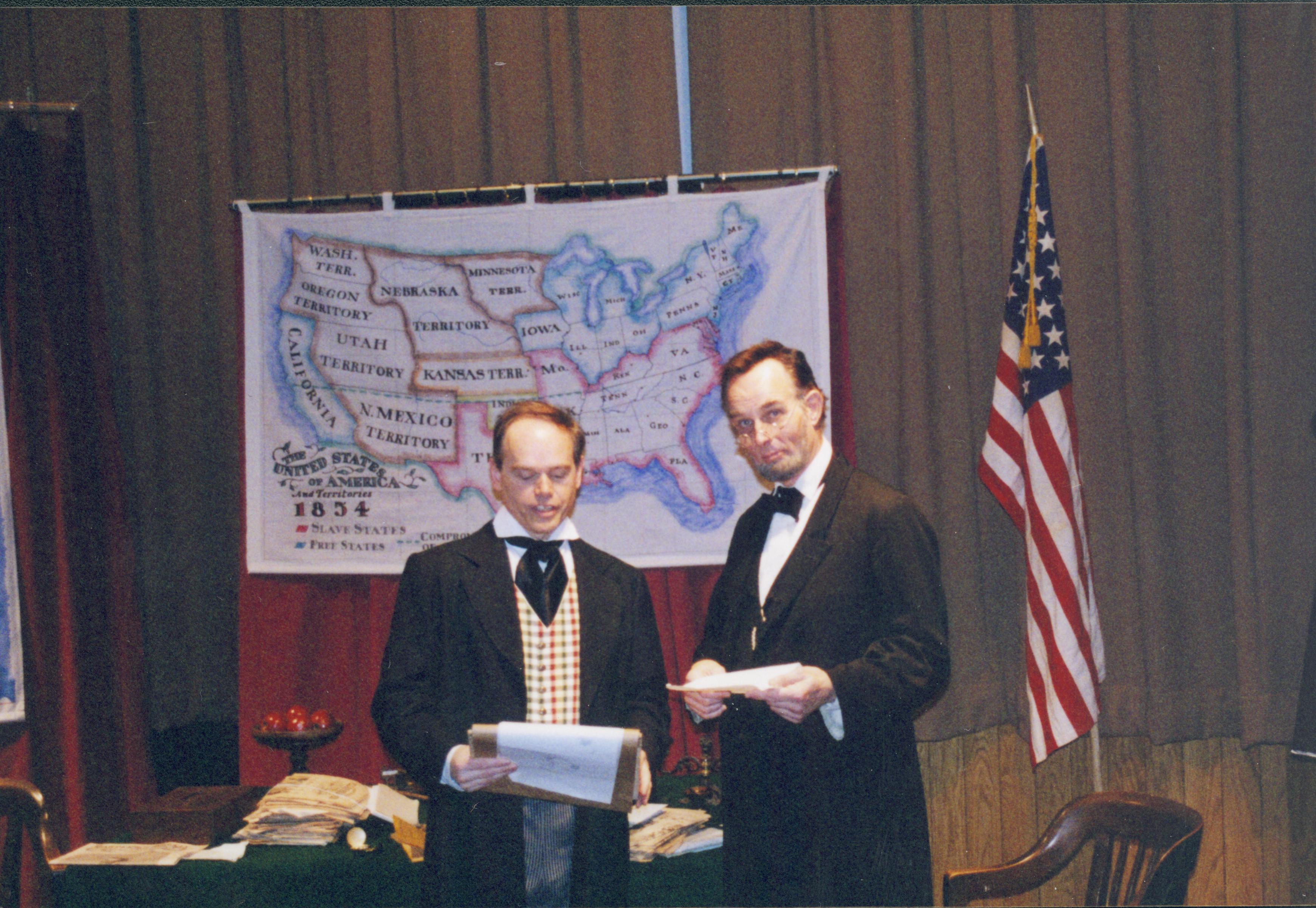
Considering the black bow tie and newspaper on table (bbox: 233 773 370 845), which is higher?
the black bow tie

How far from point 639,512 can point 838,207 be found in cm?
129

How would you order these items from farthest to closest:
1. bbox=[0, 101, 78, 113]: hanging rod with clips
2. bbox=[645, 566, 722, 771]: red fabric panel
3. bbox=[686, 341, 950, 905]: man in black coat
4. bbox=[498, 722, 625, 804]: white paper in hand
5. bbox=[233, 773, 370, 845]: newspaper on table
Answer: bbox=[645, 566, 722, 771]: red fabric panel
bbox=[0, 101, 78, 113]: hanging rod with clips
bbox=[233, 773, 370, 845]: newspaper on table
bbox=[686, 341, 950, 905]: man in black coat
bbox=[498, 722, 625, 804]: white paper in hand

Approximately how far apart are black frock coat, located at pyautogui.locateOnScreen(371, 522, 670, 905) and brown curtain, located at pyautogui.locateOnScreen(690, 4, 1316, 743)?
63.7 inches

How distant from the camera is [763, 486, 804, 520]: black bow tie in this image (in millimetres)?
2328

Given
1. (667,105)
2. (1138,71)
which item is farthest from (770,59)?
(1138,71)

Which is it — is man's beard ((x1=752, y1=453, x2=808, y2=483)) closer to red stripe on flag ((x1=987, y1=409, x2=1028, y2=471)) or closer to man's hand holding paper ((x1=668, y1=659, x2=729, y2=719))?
man's hand holding paper ((x1=668, y1=659, x2=729, y2=719))

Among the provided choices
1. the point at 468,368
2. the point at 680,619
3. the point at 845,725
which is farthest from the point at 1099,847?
the point at 468,368

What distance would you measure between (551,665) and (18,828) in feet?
5.04

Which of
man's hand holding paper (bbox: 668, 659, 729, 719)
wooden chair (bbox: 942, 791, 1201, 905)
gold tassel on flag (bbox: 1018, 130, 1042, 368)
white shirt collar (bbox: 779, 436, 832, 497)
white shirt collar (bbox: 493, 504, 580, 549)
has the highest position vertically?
gold tassel on flag (bbox: 1018, 130, 1042, 368)

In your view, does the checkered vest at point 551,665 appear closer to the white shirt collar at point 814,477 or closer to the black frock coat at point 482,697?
the black frock coat at point 482,697

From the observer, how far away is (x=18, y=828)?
2598 millimetres

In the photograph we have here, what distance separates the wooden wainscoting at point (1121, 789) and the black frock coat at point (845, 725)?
1.50 metres

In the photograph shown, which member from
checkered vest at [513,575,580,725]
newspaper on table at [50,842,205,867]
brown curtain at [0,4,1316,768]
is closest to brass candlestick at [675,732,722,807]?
brown curtain at [0,4,1316,768]

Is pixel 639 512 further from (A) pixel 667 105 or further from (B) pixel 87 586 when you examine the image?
(B) pixel 87 586
